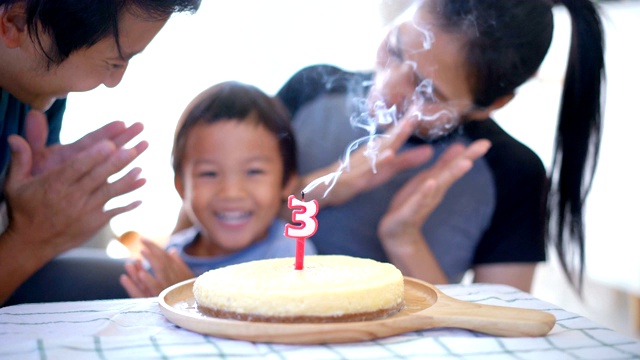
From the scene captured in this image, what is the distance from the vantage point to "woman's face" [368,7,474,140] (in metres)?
1.64

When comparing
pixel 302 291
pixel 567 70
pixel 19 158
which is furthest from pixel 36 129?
pixel 567 70

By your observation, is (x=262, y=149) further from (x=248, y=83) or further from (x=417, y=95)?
(x=417, y=95)

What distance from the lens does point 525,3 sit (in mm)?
1576

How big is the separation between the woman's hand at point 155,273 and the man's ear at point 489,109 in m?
0.84

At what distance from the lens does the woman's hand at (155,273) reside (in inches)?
60.1

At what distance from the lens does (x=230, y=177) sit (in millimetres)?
1603

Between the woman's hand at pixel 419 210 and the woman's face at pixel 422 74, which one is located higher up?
the woman's face at pixel 422 74

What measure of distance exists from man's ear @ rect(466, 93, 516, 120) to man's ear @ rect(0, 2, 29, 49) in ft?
3.54

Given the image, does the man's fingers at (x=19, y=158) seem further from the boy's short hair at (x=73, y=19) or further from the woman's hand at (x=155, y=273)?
the woman's hand at (x=155, y=273)

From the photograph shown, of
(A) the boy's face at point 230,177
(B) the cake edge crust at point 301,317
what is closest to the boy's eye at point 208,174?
(A) the boy's face at point 230,177

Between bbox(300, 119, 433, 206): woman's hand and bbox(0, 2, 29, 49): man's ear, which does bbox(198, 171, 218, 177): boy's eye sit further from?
bbox(0, 2, 29, 49): man's ear

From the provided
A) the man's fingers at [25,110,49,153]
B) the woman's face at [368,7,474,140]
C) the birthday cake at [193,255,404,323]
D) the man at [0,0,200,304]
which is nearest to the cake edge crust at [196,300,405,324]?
the birthday cake at [193,255,404,323]

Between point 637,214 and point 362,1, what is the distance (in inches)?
55.2

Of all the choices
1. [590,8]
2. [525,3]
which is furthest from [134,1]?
[590,8]
